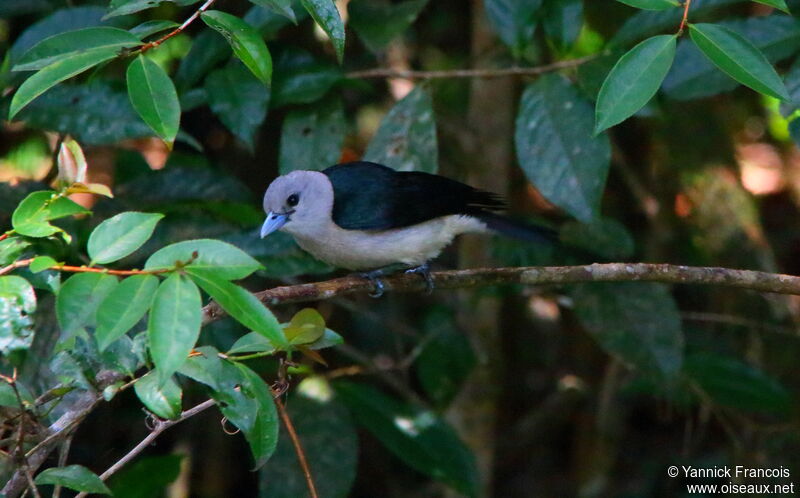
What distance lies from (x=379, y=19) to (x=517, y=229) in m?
0.99

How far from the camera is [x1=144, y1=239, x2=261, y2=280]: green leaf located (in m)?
1.54

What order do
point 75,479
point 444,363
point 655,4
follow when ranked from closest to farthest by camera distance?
point 75,479 < point 655,4 < point 444,363

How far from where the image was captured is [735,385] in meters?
4.07

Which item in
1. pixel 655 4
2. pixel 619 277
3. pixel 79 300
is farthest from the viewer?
pixel 619 277

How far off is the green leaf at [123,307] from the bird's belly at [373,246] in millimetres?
1894

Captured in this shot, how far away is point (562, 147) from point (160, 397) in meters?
1.94

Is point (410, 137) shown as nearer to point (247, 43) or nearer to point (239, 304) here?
point (247, 43)

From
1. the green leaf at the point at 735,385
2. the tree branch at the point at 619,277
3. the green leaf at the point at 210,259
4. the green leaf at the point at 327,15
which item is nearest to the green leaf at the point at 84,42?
the green leaf at the point at 327,15

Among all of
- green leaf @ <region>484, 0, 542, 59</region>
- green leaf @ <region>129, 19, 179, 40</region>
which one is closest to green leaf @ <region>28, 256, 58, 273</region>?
green leaf @ <region>129, 19, 179, 40</region>

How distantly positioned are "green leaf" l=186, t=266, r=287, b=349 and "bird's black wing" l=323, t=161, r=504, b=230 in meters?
1.94

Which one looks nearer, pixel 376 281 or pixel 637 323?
pixel 376 281

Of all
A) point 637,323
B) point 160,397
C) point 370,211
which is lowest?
point 637,323

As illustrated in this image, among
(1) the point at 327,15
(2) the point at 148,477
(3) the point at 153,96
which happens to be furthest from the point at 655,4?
(2) the point at 148,477

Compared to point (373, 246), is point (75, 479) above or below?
above
